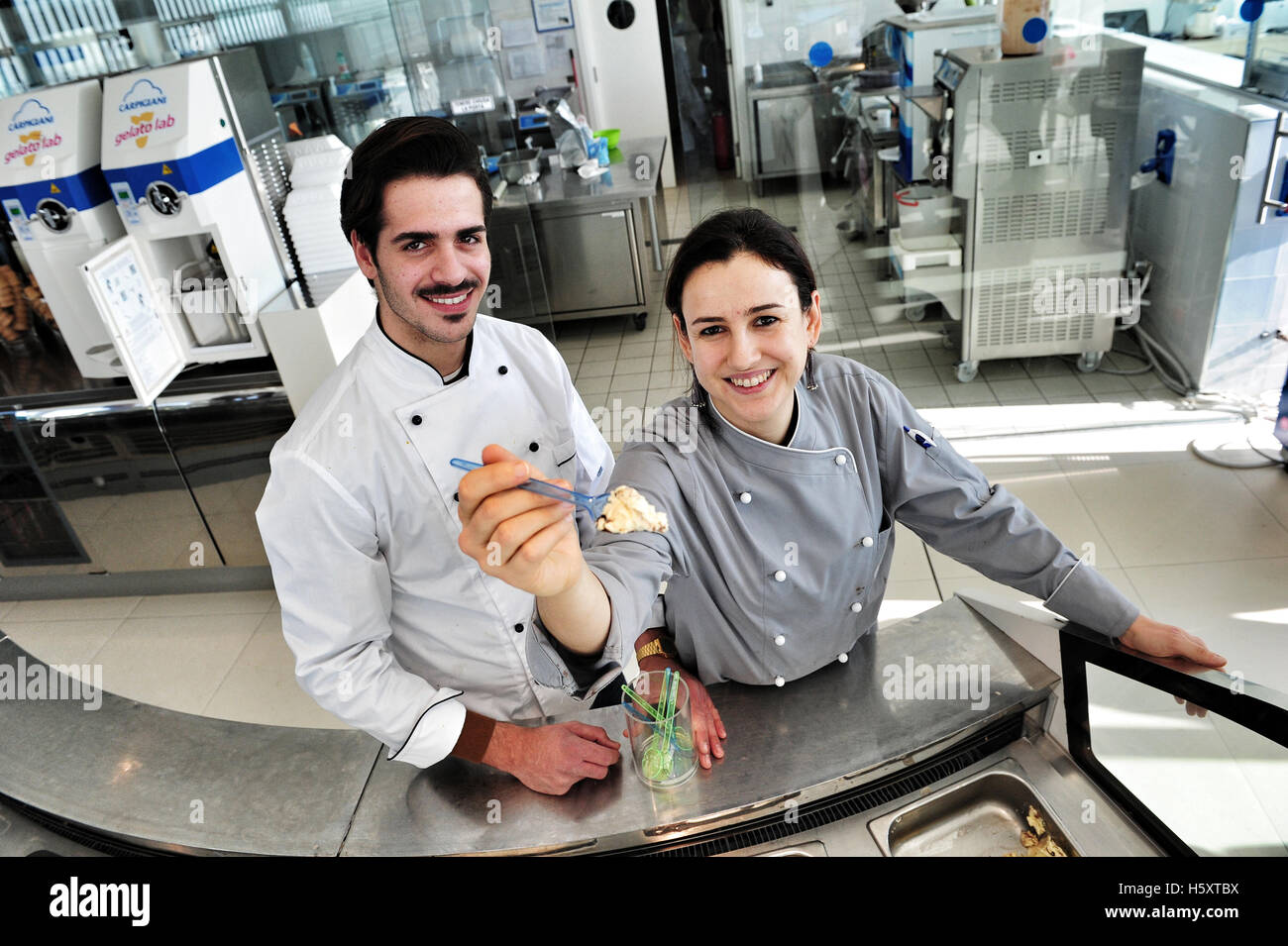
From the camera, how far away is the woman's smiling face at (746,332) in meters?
1.28

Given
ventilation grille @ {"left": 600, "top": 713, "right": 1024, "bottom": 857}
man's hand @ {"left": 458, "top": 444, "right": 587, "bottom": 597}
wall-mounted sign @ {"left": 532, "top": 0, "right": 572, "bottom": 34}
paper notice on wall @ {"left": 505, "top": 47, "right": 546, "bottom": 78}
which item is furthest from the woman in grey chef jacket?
wall-mounted sign @ {"left": 532, "top": 0, "right": 572, "bottom": 34}

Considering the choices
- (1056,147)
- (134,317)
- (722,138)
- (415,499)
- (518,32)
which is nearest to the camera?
(415,499)

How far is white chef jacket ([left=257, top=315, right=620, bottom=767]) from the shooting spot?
52.2 inches

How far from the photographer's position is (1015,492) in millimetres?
3768

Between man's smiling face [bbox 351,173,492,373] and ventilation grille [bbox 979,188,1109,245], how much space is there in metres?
3.32

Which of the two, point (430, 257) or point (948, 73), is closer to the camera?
point (430, 257)

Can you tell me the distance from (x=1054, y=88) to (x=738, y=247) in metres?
3.31

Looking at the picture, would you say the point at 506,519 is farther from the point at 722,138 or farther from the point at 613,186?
the point at 613,186

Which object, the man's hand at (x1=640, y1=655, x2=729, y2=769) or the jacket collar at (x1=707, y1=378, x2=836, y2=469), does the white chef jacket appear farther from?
the jacket collar at (x1=707, y1=378, x2=836, y2=469)

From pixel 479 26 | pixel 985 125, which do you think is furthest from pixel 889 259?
pixel 479 26

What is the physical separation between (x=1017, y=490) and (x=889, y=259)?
139 centimetres

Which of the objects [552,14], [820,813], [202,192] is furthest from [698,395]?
[552,14]

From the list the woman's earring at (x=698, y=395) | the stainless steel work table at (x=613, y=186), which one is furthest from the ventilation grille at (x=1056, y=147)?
the woman's earring at (x=698, y=395)

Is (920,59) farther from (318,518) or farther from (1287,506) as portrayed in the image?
(318,518)
